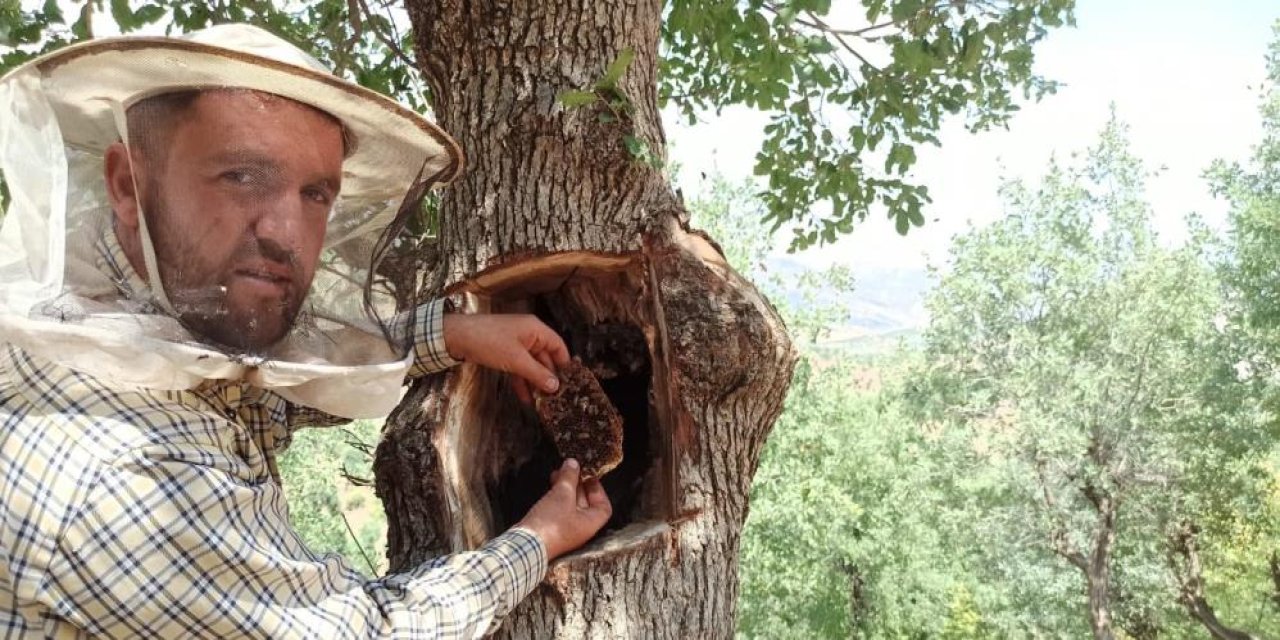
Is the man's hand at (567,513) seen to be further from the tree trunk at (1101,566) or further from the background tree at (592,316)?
the tree trunk at (1101,566)

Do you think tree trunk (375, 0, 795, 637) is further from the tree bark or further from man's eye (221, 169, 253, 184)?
the tree bark

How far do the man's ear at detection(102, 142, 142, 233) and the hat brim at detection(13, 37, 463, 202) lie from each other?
66mm

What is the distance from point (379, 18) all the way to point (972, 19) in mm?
3045

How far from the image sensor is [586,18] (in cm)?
310

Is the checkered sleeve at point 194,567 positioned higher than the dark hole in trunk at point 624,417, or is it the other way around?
the dark hole in trunk at point 624,417

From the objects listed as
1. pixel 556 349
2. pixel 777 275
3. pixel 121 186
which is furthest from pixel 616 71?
pixel 777 275

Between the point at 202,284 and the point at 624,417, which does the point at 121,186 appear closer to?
the point at 202,284

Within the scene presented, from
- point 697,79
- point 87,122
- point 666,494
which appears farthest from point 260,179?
point 697,79

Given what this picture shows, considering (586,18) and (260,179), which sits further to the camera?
(586,18)

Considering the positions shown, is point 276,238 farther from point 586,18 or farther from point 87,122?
point 586,18

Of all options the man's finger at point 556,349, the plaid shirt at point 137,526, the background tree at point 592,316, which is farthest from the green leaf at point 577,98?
the plaid shirt at point 137,526

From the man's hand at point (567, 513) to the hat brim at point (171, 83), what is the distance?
1.05 meters

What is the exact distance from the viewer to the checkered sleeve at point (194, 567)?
156cm

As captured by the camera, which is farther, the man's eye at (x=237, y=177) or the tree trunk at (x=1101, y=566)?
the tree trunk at (x=1101, y=566)
